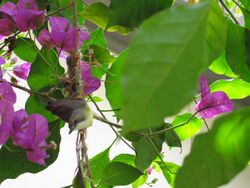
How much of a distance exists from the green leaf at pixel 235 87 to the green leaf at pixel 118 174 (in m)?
0.17

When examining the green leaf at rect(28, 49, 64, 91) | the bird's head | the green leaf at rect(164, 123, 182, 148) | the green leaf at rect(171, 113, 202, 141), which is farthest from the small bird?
the green leaf at rect(171, 113, 202, 141)

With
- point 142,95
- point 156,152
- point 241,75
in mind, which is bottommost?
point 156,152

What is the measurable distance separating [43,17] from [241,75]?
0.55ft

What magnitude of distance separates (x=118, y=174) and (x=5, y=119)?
136 mm

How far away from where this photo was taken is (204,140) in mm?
181

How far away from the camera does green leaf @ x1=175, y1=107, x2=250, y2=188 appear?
0.59 feet

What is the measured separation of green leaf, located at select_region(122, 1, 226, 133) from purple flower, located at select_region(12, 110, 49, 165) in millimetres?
183

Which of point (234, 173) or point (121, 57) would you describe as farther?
point (121, 57)

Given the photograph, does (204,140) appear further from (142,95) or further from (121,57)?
(121,57)

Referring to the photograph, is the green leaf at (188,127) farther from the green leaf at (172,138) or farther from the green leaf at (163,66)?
the green leaf at (163,66)

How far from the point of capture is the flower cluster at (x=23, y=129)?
0.31 metres

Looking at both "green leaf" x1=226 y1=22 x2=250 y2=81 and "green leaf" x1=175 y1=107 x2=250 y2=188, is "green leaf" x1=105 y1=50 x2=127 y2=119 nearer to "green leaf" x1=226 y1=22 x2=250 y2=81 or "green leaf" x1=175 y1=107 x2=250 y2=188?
"green leaf" x1=226 y1=22 x2=250 y2=81

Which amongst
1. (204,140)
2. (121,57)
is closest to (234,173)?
(204,140)

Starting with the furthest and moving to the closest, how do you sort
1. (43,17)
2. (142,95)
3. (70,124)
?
(43,17) < (70,124) < (142,95)
